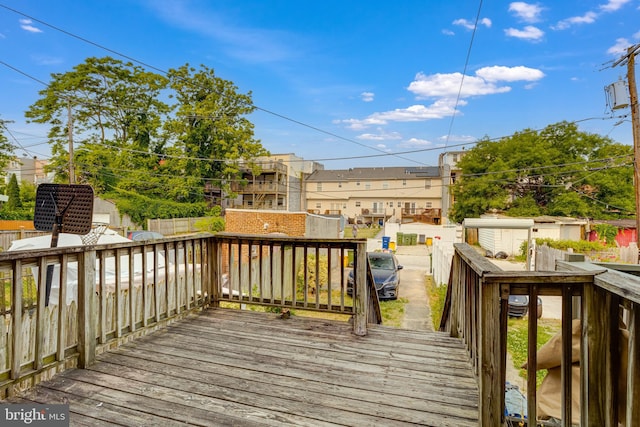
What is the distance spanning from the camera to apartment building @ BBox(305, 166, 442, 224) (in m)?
37.9

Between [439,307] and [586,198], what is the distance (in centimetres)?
2352

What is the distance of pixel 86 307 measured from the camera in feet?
8.36

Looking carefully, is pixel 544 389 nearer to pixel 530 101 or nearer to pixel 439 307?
pixel 439 307

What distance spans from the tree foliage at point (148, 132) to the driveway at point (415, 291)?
1594 cm

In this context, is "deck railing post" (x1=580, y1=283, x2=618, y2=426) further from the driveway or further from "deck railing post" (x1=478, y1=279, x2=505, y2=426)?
the driveway

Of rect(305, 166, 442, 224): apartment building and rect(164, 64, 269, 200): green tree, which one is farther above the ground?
rect(164, 64, 269, 200): green tree

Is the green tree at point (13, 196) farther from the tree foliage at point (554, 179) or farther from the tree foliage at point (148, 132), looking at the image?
the tree foliage at point (554, 179)

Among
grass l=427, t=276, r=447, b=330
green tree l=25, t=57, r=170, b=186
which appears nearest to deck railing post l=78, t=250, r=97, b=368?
grass l=427, t=276, r=447, b=330

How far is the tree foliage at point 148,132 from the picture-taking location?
22641 mm

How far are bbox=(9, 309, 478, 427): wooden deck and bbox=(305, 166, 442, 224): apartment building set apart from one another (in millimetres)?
35241

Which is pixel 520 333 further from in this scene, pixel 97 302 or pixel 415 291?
pixel 97 302

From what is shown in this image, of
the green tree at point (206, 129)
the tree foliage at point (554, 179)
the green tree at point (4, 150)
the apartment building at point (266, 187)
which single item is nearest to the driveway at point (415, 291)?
the tree foliage at point (554, 179)

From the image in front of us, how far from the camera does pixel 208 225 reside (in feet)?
73.5

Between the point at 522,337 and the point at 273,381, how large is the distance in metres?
6.23
